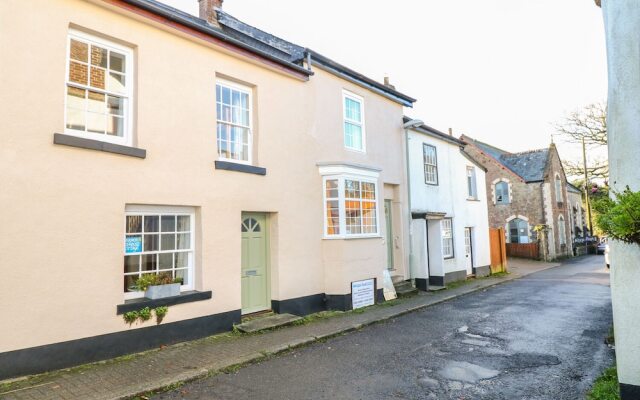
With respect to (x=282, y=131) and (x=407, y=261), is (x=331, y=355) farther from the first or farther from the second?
(x=407, y=261)

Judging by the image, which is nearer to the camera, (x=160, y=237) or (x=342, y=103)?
(x=160, y=237)

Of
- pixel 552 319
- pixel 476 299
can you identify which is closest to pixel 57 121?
pixel 552 319

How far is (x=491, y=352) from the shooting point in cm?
A: 741

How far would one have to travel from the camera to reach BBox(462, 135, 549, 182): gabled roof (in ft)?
107

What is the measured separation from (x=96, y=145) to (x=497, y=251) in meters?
20.2

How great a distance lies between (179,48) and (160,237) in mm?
3889

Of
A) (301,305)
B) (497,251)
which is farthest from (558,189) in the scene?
(301,305)

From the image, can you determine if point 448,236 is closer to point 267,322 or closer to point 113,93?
point 267,322

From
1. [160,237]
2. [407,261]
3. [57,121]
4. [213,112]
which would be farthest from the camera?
[407,261]

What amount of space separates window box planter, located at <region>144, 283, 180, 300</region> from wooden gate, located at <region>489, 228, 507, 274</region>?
58.1 ft

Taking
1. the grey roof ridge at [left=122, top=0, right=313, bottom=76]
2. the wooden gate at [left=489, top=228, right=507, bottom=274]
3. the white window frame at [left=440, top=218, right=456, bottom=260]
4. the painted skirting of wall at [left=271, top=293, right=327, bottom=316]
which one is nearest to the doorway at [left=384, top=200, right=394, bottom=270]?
the white window frame at [left=440, top=218, right=456, bottom=260]

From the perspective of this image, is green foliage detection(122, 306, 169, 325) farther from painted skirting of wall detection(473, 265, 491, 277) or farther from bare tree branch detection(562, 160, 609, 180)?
bare tree branch detection(562, 160, 609, 180)

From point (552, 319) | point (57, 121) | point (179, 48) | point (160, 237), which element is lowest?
point (552, 319)

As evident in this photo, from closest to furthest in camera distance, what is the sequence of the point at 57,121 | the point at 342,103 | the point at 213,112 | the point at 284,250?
the point at 57,121 < the point at 213,112 < the point at 284,250 < the point at 342,103
